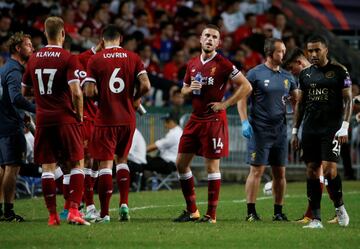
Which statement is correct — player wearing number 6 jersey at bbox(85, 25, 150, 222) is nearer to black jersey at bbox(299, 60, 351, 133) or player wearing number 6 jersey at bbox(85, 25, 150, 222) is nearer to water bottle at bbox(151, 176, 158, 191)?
black jersey at bbox(299, 60, 351, 133)

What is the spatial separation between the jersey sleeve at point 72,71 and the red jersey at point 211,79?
1.80 m

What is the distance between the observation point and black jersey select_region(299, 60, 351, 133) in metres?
13.8

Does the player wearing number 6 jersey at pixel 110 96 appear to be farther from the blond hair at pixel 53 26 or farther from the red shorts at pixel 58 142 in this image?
the blond hair at pixel 53 26

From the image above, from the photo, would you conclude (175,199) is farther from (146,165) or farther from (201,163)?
(201,163)

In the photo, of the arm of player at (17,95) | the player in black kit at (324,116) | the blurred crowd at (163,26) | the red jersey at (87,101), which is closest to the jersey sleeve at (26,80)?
the arm of player at (17,95)

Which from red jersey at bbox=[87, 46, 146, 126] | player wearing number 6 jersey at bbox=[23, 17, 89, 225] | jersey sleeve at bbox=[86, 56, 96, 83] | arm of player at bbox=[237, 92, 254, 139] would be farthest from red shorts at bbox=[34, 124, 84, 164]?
arm of player at bbox=[237, 92, 254, 139]

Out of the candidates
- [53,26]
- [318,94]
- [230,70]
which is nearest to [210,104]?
[230,70]

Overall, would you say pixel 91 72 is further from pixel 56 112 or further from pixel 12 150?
pixel 12 150

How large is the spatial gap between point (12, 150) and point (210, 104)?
2797 mm

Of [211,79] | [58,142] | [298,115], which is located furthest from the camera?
[298,115]

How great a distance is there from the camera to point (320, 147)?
13820 mm

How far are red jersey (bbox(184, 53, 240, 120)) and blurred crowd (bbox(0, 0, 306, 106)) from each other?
9194mm

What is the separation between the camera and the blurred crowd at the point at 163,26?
974 inches

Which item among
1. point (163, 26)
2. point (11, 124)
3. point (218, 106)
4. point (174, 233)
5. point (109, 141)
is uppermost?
point (163, 26)
